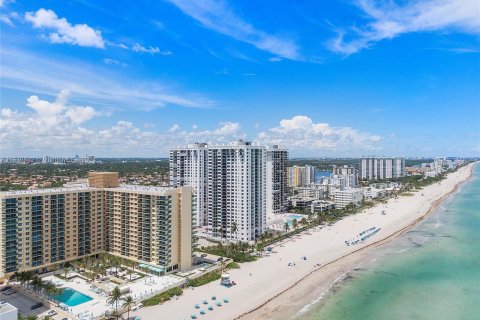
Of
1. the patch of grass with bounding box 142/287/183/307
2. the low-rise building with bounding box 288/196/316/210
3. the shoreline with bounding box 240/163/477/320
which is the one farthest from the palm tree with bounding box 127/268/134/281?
the low-rise building with bounding box 288/196/316/210

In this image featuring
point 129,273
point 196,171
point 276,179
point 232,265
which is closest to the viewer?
point 129,273

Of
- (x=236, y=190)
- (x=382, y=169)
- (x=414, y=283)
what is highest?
(x=382, y=169)

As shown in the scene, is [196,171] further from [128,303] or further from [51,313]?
[51,313]

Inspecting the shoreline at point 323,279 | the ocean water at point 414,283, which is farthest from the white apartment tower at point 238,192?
the ocean water at point 414,283

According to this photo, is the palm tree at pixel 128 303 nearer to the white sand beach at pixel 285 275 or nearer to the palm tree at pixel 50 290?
the white sand beach at pixel 285 275

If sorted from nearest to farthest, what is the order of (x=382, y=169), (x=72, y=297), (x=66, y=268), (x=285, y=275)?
(x=72, y=297)
(x=66, y=268)
(x=285, y=275)
(x=382, y=169)

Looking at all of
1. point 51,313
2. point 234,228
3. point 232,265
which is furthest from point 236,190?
point 51,313

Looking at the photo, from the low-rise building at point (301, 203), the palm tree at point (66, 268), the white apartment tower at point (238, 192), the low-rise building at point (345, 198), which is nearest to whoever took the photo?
the palm tree at point (66, 268)
